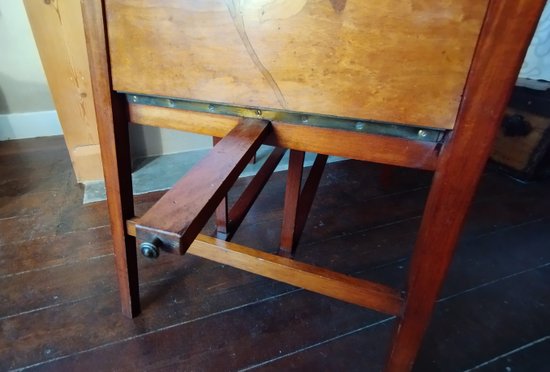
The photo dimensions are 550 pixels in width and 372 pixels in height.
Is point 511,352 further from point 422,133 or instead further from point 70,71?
point 70,71

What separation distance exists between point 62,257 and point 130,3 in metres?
0.81

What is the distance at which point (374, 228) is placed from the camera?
1191 millimetres

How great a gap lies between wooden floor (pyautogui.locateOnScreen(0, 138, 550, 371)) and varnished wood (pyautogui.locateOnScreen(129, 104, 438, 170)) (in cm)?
50

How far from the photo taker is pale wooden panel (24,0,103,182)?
1100 mm

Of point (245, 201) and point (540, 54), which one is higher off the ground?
point (540, 54)

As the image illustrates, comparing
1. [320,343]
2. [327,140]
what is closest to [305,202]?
[320,343]

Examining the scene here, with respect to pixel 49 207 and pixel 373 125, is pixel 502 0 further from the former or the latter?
pixel 49 207

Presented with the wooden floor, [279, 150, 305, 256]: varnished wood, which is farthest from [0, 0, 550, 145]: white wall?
[279, 150, 305, 256]: varnished wood

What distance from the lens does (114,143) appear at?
0.60 meters

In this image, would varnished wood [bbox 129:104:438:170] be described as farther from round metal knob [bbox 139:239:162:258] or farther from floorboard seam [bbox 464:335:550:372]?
floorboard seam [bbox 464:335:550:372]

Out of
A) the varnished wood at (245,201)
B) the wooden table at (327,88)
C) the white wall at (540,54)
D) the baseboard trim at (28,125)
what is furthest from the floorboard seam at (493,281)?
the baseboard trim at (28,125)

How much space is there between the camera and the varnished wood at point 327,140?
48 centimetres

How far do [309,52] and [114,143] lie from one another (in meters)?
0.38

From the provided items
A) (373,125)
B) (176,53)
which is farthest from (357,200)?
(176,53)
